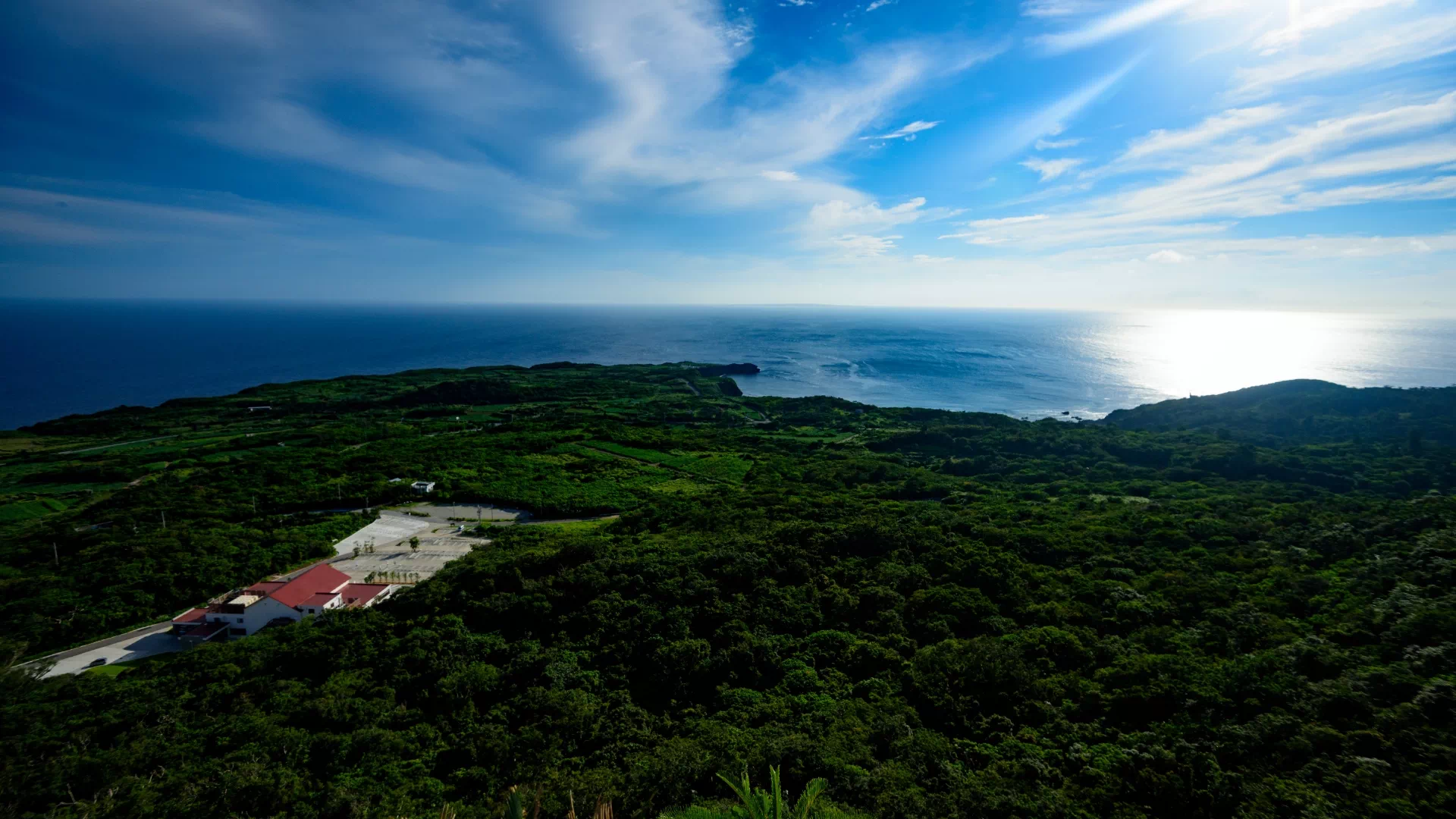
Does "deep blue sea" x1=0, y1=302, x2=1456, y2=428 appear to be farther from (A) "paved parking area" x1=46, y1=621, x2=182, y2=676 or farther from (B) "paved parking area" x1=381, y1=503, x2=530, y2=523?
(A) "paved parking area" x1=46, y1=621, x2=182, y2=676

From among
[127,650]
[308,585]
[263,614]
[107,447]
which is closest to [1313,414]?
[308,585]

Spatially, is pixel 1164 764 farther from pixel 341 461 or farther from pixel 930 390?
pixel 930 390

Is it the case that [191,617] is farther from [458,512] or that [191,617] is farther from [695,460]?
[695,460]

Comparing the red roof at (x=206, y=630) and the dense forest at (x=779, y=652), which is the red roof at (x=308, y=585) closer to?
the red roof at (x=206, y=630)

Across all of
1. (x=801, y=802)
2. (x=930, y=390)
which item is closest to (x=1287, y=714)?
(x=801, y=802)

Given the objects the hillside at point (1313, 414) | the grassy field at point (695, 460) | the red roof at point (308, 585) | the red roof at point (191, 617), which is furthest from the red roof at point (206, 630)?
the hillside at point (1313, 414)

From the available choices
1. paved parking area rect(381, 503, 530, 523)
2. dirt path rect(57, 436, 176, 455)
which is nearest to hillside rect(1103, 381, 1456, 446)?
paved parking area rect(381, 503, 530, 523)
